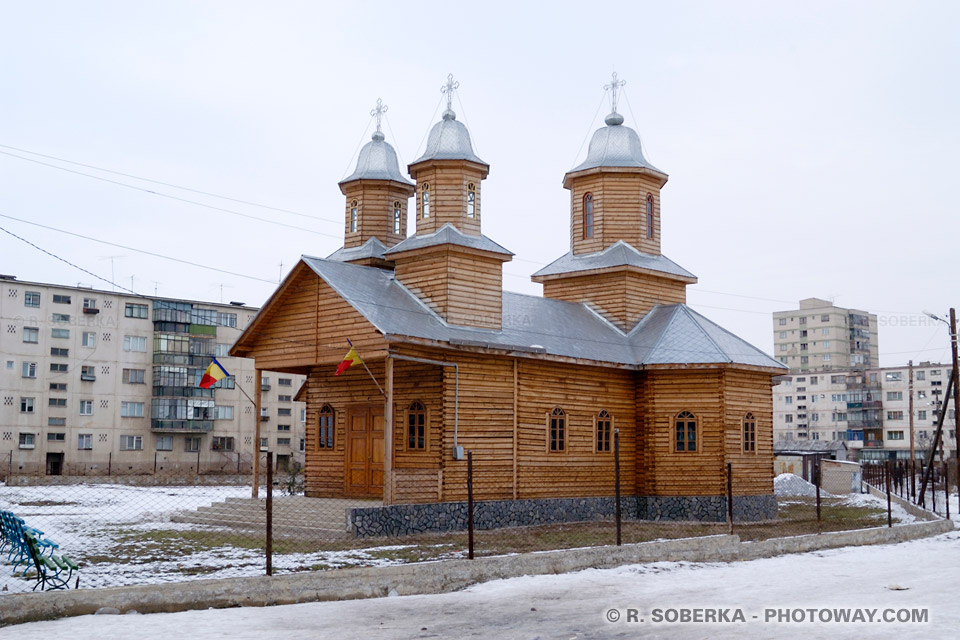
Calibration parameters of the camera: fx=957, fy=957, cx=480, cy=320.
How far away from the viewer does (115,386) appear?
5422 cm

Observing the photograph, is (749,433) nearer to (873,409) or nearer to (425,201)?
(425,201)

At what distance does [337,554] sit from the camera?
15.7 metres

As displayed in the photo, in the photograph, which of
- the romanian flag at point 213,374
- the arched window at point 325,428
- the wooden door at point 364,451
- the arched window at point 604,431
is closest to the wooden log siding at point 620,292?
the arched window at point 604,431

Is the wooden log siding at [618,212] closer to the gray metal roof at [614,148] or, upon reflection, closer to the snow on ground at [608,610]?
the gray metal roof at [614,148]

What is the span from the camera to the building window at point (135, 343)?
5500cm

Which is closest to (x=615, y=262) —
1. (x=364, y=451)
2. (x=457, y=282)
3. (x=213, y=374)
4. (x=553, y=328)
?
(x=553, y=328)

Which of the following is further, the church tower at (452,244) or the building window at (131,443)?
the building window at (131,443)

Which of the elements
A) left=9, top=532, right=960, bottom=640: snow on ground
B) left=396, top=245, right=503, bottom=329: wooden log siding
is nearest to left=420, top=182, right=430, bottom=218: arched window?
left=396, top=245, right=503, bottom=329: wooden log siding

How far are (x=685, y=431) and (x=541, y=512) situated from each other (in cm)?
482

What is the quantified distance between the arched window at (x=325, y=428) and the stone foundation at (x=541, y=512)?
16.1 ft

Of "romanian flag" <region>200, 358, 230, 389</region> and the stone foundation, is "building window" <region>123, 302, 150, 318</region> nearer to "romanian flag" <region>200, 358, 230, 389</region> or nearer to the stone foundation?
"romanian flag" <region>200, 358, 230, 389</region>

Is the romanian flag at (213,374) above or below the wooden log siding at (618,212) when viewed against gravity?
below

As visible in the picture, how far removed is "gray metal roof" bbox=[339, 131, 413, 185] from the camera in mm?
27125

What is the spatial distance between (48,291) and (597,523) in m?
39.6
